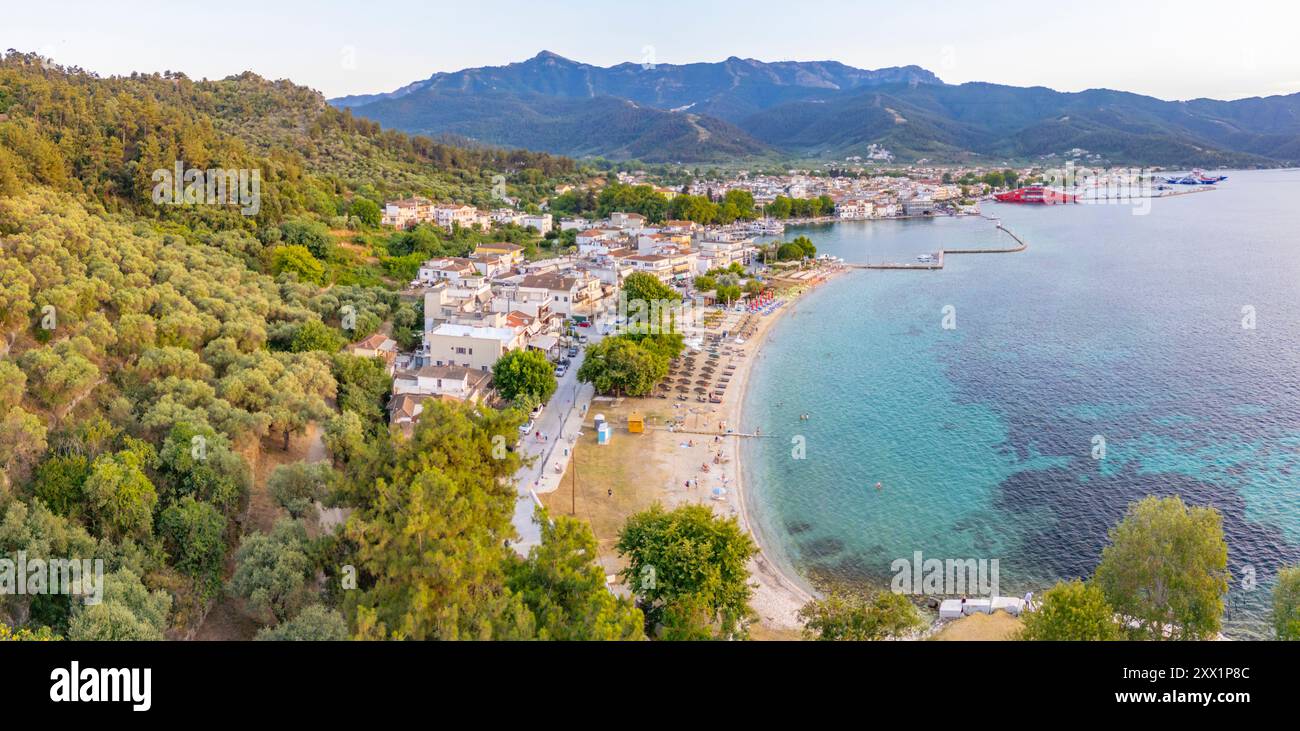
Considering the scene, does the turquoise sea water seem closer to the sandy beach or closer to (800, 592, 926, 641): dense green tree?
the sandy beach

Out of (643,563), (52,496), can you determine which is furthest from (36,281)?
(643,563)

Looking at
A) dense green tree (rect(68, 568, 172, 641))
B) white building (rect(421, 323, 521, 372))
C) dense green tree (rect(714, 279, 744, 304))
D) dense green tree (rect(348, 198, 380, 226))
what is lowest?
dense green tree (rect(68, 568, 172, 641))

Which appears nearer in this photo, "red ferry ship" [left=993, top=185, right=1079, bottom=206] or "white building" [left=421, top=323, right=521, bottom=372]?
"white building" [left=421, top=323, right=521, bottom=372]

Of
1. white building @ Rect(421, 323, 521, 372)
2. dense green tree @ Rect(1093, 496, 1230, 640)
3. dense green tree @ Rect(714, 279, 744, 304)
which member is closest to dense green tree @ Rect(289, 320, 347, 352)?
white building @ Rect(421, 323, 521, 372)

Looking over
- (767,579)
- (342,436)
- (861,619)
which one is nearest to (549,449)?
(342,436)

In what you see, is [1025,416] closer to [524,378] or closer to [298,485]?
[524,378]
